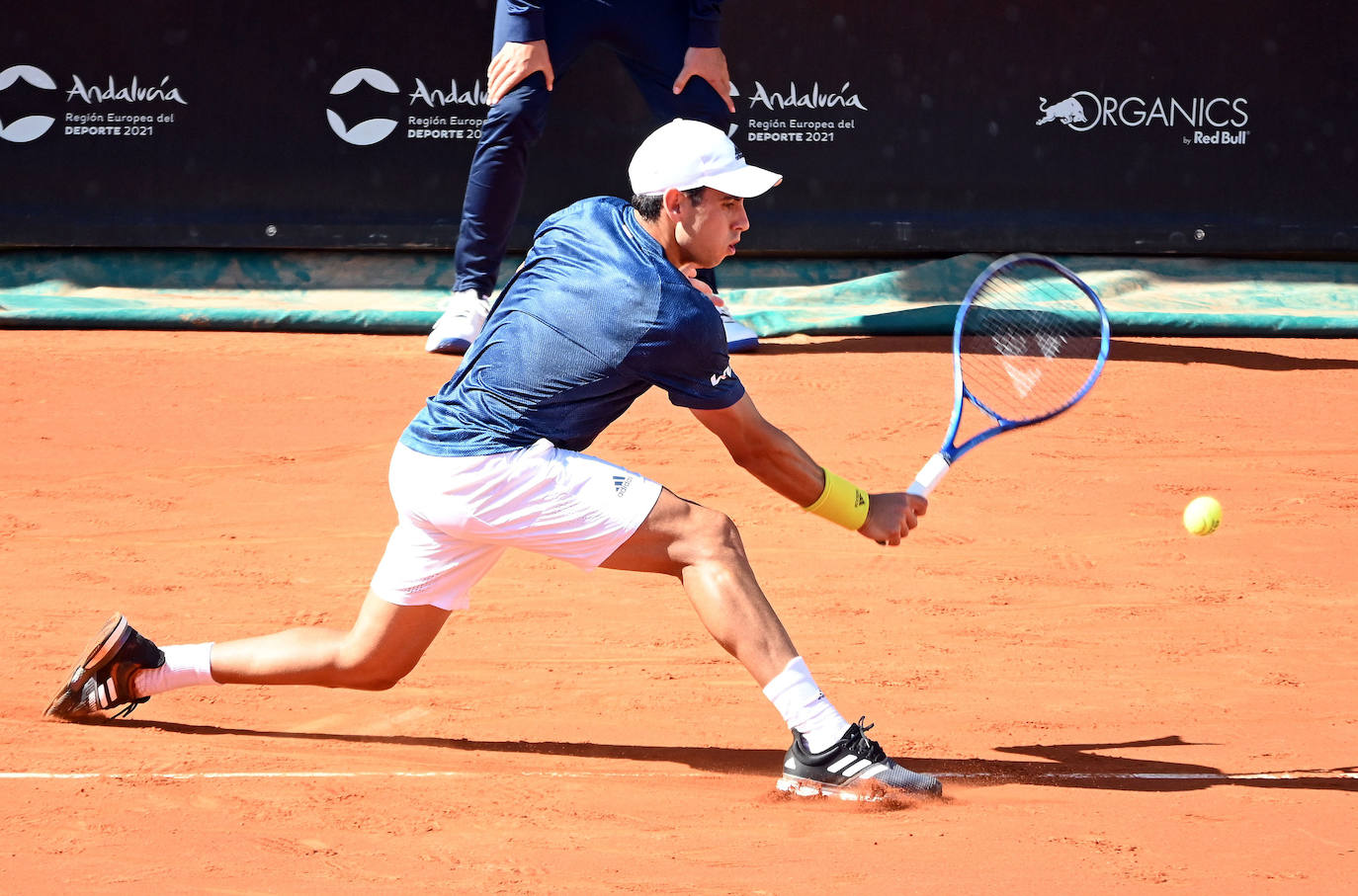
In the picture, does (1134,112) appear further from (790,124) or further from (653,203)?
(653,203)

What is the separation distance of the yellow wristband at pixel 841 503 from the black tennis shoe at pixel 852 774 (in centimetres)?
55

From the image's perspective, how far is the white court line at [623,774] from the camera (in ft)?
10.8

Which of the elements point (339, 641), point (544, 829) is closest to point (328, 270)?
point (339, 641)

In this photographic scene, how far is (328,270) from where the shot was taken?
797 centimetres

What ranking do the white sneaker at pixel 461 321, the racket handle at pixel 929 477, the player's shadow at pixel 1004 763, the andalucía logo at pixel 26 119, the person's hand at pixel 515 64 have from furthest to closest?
1. the andalucía logo at pixel 26 119
2. the white sneaker at pixel 461 321
3. the person's hand at pixel 515 64
4. the racket handle at pixel 929 477
5. the player's shadow at pixel 1004 763

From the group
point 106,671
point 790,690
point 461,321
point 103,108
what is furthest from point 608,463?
point 103,108

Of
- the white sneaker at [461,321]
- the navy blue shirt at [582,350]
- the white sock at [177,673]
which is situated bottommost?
the white sneaker at [461,321]

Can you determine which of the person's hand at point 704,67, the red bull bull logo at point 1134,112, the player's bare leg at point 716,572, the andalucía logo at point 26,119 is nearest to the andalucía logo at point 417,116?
the andalucía logo at point 26,119

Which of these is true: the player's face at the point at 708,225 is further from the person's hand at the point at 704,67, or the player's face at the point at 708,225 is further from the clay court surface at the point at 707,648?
the person's hand at the point at 704,67

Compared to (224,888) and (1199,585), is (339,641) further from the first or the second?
(1199,585)

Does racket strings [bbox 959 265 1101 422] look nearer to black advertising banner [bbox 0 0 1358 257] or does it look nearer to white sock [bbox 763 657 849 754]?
white sock [bbox 763 657 849 754]

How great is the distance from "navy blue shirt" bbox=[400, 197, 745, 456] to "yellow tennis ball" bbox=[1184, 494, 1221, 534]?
1595 millimetres

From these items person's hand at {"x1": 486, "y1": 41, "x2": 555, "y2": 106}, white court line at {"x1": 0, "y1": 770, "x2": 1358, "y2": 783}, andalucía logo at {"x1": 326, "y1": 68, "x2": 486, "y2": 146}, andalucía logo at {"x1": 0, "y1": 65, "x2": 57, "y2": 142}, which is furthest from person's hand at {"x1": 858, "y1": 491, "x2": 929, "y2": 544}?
andalucía logo at {"x1": 0, "y1": 65, "x2": 57, "y2": 142}

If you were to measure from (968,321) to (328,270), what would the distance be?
10.5 ft
